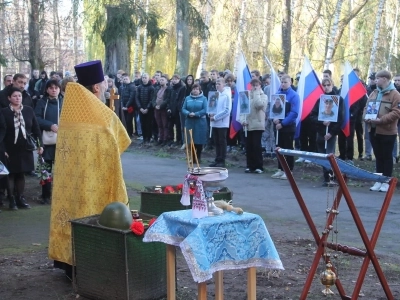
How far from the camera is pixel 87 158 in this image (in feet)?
Result: 21.9

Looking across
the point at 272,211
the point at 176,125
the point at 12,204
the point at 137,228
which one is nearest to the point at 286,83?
the point at 272,211

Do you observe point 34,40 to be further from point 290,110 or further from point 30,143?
point 30,143

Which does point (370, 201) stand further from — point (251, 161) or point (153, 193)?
point (153, 193)

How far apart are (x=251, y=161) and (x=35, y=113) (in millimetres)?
5752

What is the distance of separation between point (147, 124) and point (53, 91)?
35.0ft

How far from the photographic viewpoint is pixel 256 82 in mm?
14695

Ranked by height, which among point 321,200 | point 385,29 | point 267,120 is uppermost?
point 385,29

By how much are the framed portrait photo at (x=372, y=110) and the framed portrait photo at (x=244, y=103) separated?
3168 mm

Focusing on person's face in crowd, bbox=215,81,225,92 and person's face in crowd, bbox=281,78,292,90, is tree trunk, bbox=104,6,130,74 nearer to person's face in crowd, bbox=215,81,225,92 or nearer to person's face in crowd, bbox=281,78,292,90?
person's face in crowd, bbox=215,81,225,92

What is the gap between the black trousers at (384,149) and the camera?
40.1ft

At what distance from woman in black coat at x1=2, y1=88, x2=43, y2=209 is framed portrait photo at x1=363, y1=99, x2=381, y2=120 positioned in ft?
18.1

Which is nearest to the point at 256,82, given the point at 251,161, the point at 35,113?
the point at 251,161

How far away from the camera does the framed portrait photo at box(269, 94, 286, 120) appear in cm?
1468

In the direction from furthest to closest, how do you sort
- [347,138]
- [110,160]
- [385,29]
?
[385,29] < [347,138] < [110,160]
